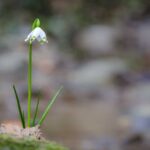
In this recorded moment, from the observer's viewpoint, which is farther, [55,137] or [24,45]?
[24,45]

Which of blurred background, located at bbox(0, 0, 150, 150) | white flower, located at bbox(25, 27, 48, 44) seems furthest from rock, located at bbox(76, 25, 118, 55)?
white flower, located at bbox(25, 27, 48, 44)

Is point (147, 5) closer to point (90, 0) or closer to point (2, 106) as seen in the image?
point (90, 0)

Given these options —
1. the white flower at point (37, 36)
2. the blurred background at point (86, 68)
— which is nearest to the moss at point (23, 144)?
the white flower at point (37, 36)

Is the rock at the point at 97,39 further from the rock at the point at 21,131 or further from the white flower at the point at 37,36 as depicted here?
the rock at the point at 21,131

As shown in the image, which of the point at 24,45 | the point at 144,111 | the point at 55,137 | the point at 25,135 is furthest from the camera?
the point at 24,45

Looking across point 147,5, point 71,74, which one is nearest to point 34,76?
point 71,74

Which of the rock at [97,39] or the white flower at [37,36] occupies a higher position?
the rock at [97,39]
